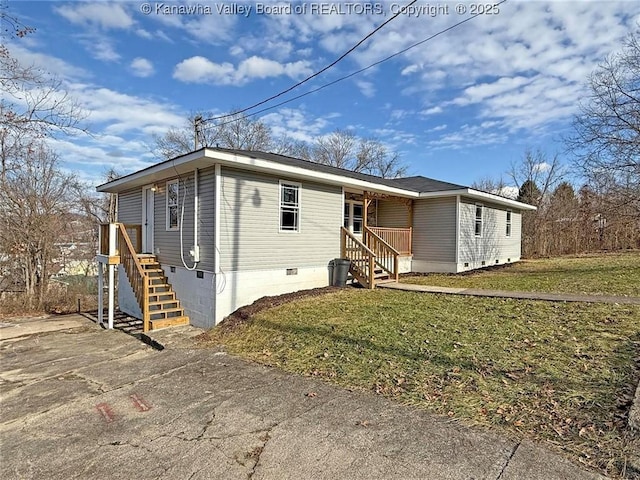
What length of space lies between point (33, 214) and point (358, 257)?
1354cm

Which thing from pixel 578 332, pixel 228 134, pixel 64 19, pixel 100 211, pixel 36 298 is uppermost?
pixel 228 134

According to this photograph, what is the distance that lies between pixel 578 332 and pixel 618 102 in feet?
40.4

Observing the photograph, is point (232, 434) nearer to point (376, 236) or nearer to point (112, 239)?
point (112, 239)

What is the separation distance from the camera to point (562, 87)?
1123 cm

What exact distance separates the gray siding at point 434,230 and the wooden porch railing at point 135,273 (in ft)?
32.0

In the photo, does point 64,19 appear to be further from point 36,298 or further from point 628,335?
point 628,335

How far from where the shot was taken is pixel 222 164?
777 cm

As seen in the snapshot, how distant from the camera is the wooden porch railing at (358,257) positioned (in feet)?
33.9

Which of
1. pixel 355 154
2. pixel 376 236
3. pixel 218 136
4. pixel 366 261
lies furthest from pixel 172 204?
pixel 355 154

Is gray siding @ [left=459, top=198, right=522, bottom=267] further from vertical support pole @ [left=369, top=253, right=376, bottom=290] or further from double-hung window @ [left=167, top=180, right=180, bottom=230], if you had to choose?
double-hung window @ [left=167, top=180, right=180, bottom=230]

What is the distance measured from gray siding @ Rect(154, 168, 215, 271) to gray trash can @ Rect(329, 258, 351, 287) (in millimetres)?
3800

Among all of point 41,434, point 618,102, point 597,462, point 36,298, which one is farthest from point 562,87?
point 36,298

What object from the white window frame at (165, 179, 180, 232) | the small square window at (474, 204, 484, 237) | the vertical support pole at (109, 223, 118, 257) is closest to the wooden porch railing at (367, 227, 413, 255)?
the small square window at (474, 204, 484, 237)

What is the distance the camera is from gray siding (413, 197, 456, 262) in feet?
43.5
